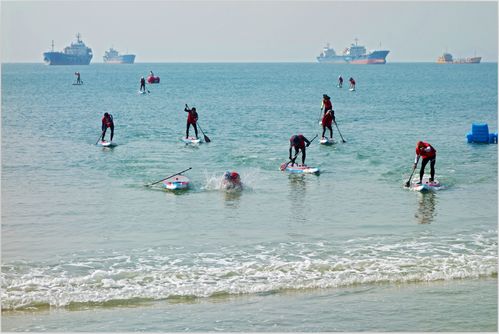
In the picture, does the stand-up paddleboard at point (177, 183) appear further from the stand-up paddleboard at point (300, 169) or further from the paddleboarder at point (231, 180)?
the stand-up paddleboard at point (300, 169)

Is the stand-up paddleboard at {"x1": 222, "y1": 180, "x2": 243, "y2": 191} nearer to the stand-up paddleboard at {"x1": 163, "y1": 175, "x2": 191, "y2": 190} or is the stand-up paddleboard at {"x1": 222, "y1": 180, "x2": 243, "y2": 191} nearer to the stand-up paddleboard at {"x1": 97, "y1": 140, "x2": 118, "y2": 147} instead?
the stand-up paddleboard at {"x1": 163, "y1": 175, "x2": 191, "y2": 190}

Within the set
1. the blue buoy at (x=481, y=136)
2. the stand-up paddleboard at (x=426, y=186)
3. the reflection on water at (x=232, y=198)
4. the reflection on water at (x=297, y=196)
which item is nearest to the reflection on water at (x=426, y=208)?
the stand-up paddleboard at (x=426, y=186)

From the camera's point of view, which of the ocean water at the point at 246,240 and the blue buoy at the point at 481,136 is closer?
the ocean water at the point at 246,240

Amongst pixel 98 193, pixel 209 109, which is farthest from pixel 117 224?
pixel 209 109

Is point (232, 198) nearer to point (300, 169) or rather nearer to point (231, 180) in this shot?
point (231, 180)

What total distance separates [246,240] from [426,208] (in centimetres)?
595

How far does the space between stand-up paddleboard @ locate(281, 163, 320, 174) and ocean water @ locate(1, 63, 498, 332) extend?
1.31 feet

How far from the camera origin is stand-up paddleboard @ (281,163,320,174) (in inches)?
1057

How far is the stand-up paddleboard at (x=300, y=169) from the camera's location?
88.1 feet

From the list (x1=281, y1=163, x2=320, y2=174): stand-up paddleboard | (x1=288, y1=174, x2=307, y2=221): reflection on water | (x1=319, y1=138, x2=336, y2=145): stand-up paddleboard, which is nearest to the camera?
(x1=288, y1=174, x2=307, y2=221): reflection on water

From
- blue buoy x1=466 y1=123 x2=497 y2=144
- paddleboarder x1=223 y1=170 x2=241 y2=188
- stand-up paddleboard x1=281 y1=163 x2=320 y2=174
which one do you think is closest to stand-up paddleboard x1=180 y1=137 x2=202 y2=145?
stand-up paddleboard x1=281 y1=163 x2=320 y2=174

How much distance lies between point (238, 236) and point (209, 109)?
134 ft

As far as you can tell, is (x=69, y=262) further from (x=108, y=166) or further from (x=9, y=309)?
(x=108, y=166)

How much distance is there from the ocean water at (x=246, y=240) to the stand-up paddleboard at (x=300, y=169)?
1.31ft
